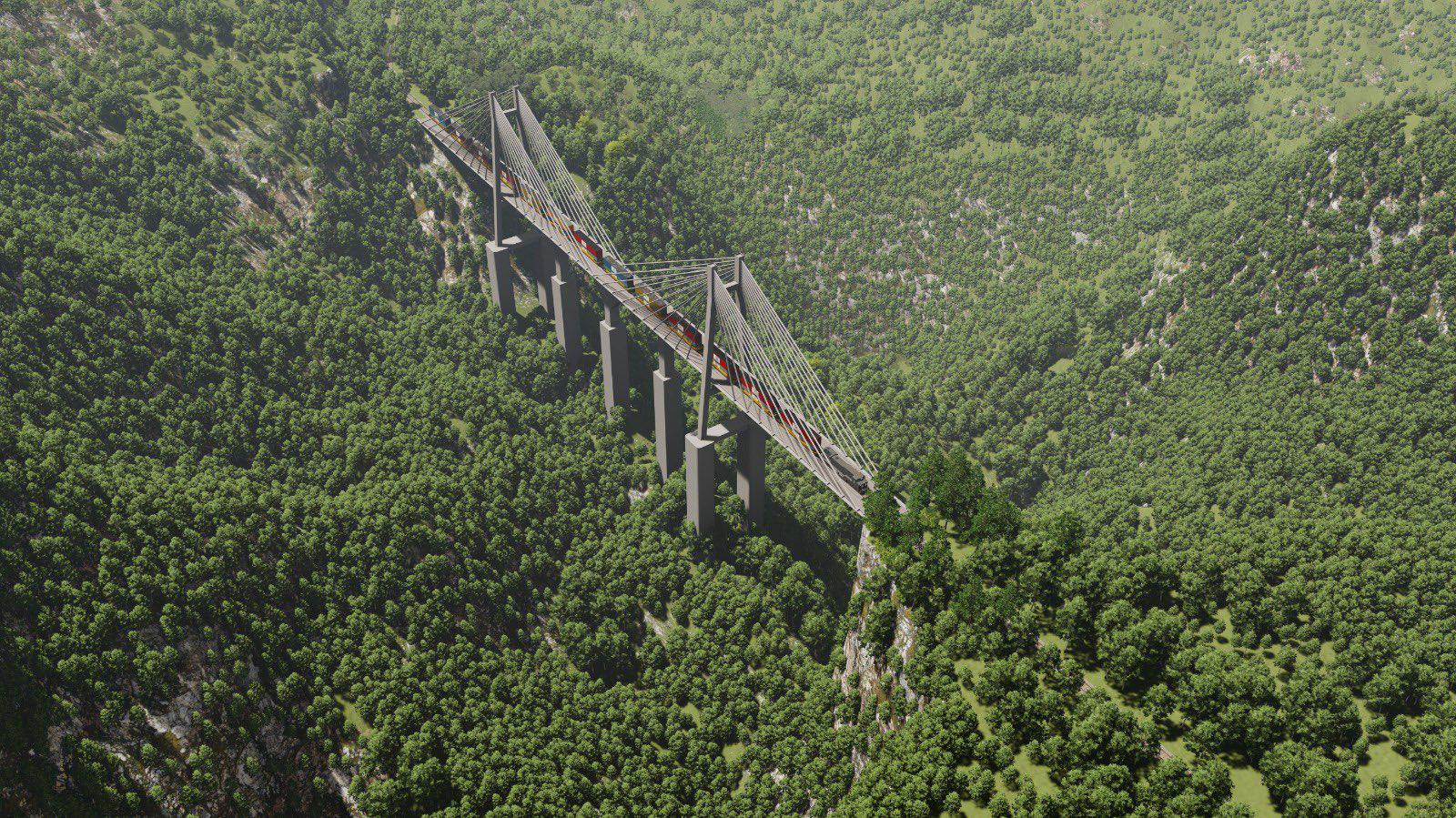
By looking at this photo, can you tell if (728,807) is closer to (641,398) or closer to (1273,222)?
(641,398)

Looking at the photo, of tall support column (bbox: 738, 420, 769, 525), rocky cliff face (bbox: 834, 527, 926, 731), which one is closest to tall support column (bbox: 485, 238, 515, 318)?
tall support column (bbox: 738, 420, 769, 525)

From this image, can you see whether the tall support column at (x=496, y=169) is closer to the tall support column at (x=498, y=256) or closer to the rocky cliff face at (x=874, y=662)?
the tall support column at (x=498, y=256)

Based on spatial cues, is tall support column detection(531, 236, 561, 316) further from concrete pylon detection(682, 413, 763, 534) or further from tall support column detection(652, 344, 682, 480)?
concrete pylon detection(682, 413, 763, 534)

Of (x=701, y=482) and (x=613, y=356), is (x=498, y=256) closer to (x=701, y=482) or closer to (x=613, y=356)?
(x=613, y=356)

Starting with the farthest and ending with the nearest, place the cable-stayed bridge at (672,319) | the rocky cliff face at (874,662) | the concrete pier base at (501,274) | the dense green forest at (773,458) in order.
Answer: the concrete pier base at (501,274) < the cable-stayed bridge at (672,319) < the rocky cliff face at (874,662) < the dense green forest at (773,458)

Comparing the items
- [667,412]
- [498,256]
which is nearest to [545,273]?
[498,256]

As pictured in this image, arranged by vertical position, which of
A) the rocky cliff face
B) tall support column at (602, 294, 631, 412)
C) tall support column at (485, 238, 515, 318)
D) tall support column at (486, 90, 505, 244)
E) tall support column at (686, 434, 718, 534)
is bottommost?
the rocky cliff face

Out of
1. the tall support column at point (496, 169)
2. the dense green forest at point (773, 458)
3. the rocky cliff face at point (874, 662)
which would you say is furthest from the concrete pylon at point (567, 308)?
the rocky cliff face at point (874, 662)
